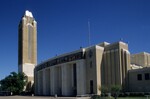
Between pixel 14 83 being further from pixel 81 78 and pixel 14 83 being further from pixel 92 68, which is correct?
pixel 92 68

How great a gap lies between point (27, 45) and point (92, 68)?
2585 inches

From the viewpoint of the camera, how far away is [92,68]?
2761 inches

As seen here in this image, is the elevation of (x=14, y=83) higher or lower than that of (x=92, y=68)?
lower

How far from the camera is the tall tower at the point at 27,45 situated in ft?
415

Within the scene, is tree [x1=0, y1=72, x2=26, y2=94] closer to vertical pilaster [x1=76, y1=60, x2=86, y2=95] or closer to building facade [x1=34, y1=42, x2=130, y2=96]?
A: building facade [x1=34, y1=42, x2=130, y2=96]

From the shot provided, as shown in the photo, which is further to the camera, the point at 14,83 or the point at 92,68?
the point at 14,83

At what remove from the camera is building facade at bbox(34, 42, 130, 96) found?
67062 millimetres

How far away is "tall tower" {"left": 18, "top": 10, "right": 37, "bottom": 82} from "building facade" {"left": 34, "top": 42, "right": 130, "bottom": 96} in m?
41.9

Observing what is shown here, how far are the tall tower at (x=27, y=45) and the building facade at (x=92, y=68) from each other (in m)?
41.9

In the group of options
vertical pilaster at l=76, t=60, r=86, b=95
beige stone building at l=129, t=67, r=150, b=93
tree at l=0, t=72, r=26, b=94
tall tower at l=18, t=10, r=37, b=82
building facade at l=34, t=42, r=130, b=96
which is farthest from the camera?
tall tower at l=18, t=10, r=37, b=82

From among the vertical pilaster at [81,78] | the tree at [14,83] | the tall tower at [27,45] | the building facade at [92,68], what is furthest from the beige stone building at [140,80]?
the tall tower at [27,45]

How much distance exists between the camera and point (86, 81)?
71750 mm

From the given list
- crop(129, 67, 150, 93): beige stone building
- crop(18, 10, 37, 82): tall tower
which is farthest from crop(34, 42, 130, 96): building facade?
crop(18, 10, 37, 82): tall tower

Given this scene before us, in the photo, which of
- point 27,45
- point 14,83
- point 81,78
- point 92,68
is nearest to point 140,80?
point 92,68
